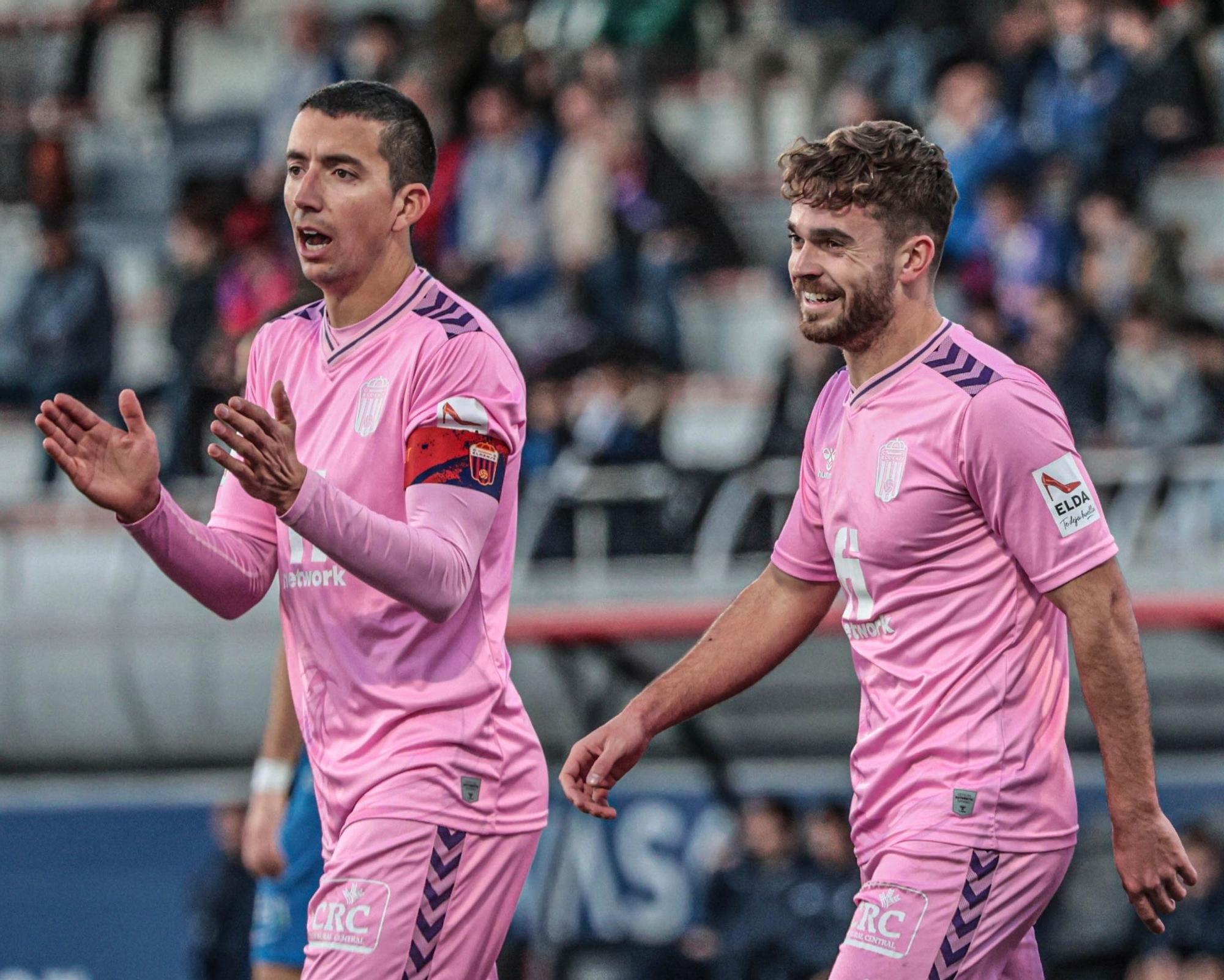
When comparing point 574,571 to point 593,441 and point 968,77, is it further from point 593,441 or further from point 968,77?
point 968,77

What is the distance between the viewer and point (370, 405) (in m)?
4.29

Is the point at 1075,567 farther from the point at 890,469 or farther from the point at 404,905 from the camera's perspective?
the point at 404,905

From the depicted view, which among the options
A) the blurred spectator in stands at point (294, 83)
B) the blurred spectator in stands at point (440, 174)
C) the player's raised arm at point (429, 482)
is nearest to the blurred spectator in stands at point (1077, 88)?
the blurred spectator in stands at point (440, 174)

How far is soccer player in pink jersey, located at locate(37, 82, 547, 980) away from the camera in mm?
4078

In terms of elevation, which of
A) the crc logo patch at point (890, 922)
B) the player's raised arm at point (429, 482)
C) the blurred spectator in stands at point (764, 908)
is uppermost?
the player's raised arm at point (429, 482)

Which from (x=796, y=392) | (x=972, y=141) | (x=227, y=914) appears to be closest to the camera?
(x=227, y=914)

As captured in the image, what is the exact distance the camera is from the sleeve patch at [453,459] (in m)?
4.12

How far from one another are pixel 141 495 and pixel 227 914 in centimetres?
657

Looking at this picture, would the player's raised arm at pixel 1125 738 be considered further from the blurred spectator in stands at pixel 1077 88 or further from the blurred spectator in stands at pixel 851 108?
the blurred spectator in stands at pixel 1077 88

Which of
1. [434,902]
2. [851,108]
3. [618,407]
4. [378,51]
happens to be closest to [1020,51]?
[851,108]

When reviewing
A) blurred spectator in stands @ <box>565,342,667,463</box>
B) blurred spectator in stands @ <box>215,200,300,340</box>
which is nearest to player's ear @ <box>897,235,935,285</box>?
blurred spectator in stands @ <box>565,342,667,463</box>

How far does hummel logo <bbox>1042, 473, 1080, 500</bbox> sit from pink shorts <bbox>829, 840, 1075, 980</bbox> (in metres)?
0.69

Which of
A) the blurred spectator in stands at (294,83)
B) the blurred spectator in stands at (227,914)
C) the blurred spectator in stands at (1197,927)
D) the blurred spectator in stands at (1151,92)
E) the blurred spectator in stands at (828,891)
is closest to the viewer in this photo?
the blurred spectator in stands at (1197,927)

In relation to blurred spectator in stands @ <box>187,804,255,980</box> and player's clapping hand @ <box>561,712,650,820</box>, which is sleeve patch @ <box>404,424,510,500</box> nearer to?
player's clapping hand @ <box>561,712,650,820</box>
